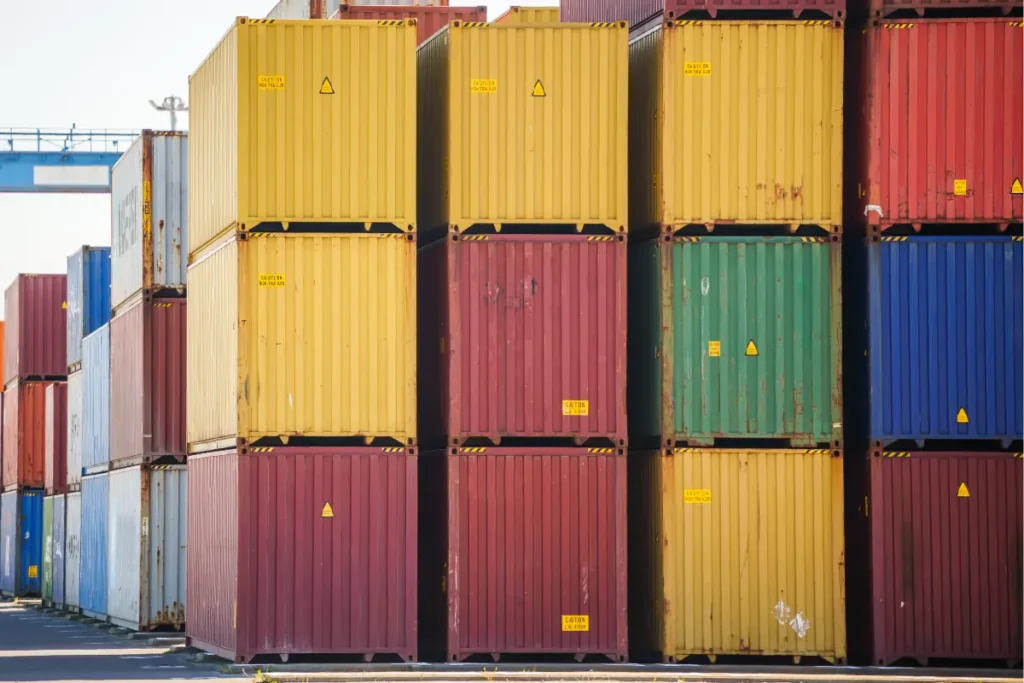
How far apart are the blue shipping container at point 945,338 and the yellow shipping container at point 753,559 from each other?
1228 millimetres

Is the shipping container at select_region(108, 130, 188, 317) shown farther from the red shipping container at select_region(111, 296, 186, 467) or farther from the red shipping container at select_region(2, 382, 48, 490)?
the red shipping container at select_region(2, 382, 48, 490)

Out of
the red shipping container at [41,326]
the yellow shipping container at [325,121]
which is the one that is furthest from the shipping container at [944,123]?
the red shipping container at [41,326]

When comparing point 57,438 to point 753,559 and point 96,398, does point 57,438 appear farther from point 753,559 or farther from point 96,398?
point 753,559

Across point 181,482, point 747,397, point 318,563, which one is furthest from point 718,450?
point 181,482

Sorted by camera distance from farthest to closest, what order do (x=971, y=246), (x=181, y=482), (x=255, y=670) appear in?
(x=181, y=482) < (x=971, y=246) < (x=255, y=670)

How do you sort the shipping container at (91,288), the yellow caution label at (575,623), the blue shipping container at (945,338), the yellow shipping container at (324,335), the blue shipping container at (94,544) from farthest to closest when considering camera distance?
the shipping container at (91,288) → the blue shipping container at (94,544) → the blue shipping container at (945,338) → the yellow caution label at (575,623) → the yellow shipping container at (324,335)

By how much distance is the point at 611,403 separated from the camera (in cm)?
2205

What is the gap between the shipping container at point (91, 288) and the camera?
34.8 metres

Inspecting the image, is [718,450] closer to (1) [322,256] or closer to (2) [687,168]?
(2) [687,168]

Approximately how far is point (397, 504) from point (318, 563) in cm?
110

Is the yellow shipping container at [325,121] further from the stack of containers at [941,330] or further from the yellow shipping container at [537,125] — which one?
the stack of containers at [941,330]

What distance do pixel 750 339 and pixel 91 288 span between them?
54.5 ft

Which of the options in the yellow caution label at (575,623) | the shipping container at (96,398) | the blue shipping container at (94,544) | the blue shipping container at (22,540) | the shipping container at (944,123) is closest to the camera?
the yellow caution label at (575,623)

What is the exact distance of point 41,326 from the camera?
4281cm
